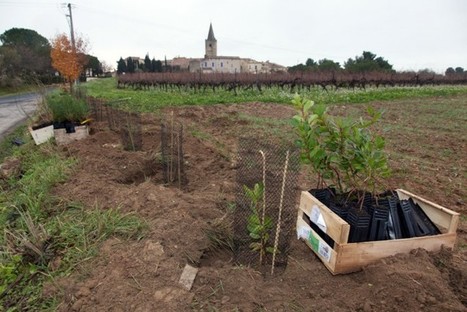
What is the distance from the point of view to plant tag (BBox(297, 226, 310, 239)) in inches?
110

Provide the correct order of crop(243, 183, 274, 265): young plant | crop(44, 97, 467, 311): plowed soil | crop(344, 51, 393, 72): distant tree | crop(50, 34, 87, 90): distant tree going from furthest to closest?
crop(344, 51, 393, 72): distant tree < crop(50, 34, 87, 90): distant tree < crop(243, 183, 274, 265): young plant < crop(44, 97, 467, 311): plowed soil

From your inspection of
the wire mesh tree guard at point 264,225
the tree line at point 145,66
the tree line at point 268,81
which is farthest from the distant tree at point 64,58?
the tree line at point 145,66

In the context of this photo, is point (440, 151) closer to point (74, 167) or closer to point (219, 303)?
point (219, 303)

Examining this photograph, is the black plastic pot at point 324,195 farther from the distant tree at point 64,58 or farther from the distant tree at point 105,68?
the distant tree at point 105,68

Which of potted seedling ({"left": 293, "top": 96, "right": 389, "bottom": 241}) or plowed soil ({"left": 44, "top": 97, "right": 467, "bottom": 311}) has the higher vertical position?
potted seedling ({"left": 293, "top": 96, "right": 389, "bottom": 241})

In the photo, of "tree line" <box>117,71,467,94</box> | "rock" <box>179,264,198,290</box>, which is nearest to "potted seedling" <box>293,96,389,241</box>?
"rock" <box>179,264,198,290</box>

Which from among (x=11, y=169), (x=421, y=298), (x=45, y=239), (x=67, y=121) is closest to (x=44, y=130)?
(x=67, y=121)

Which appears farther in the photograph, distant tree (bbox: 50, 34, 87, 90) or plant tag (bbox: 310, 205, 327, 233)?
distant tree (bbox: 50, 34, 87, 90)

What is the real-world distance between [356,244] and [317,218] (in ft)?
1.24

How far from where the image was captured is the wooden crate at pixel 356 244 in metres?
2.30

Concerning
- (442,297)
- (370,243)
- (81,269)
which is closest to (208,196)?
(81,269)

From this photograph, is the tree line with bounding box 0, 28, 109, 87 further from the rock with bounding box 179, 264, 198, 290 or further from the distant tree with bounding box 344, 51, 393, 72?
the distant tree with bounding box 344, 51, 393, 72

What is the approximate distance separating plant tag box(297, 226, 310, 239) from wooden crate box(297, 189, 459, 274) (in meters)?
0.10

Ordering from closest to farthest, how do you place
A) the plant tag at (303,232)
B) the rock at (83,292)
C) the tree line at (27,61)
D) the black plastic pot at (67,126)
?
the rock at (83,292) < the plant tag at (303,232) < the black plastic pot at (67,126) < the tree line at (27,61)
